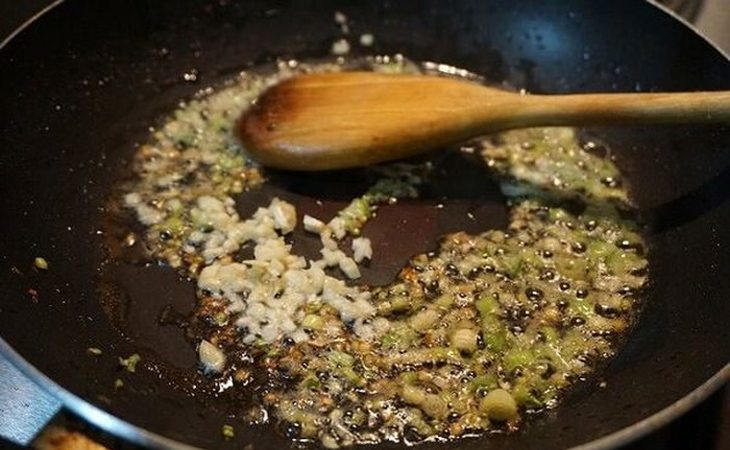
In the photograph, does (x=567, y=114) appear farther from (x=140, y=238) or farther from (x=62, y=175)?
(x=62, y=175)

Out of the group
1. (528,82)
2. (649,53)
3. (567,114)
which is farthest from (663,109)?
(528,82)

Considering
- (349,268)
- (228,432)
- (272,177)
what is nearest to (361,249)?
(349,268)

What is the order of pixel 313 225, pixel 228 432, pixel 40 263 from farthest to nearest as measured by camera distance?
pixel 313 225, pixel 40 263, pixel 228 432

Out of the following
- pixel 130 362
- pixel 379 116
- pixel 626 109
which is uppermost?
pixel 626 109

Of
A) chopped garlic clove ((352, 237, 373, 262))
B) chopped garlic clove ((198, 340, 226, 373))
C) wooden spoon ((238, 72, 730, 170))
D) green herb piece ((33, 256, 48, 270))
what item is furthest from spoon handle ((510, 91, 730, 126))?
green herb piece ((33, 256, 48, 270))

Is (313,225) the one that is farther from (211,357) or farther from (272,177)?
(211,357)

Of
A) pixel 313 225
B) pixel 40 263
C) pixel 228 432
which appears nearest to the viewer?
pixel 228 432

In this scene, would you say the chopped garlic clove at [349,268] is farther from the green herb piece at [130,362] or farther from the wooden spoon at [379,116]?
the green herb piece at [130,362]
